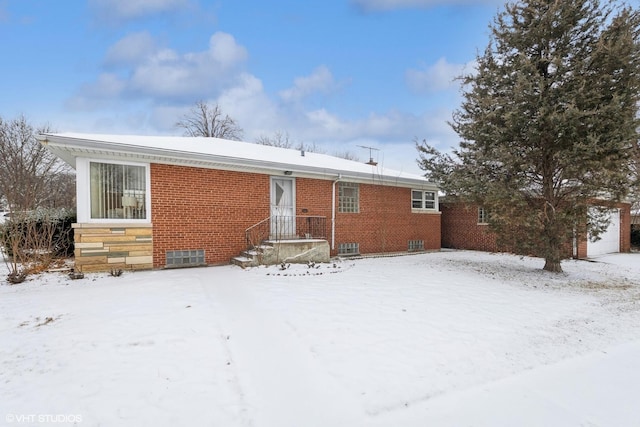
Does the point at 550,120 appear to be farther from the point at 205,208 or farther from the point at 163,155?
the point at 163,155

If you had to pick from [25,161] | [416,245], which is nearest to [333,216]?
[416,245]

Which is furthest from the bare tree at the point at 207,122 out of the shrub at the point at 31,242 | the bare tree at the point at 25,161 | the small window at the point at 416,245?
the small window at the point at 416,245

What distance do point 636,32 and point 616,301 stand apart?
6708 millimetres

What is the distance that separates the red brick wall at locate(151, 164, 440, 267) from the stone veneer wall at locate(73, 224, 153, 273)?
0.89 feet

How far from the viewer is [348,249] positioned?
40.0 ft

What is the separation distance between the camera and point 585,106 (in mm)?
7758

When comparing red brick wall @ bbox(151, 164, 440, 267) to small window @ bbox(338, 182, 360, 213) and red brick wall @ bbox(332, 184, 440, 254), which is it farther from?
small window @ bbox(338, 182, 360, 213)

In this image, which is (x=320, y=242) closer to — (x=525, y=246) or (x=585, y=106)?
(x=525, y=246)

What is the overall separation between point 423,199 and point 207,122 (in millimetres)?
22407

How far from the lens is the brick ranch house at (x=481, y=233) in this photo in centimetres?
1492

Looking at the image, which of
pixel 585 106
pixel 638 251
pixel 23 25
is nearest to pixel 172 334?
pixel 585 106

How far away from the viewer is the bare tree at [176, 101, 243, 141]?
1129 inches

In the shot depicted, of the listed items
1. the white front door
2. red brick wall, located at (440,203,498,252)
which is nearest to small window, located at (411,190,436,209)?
red brick wall, located at (440,203,498,252)

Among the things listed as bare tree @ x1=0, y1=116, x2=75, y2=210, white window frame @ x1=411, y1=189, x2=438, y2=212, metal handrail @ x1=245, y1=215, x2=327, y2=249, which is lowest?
metal handrail @ x1=245, y1=215, x2=327, y2=249
